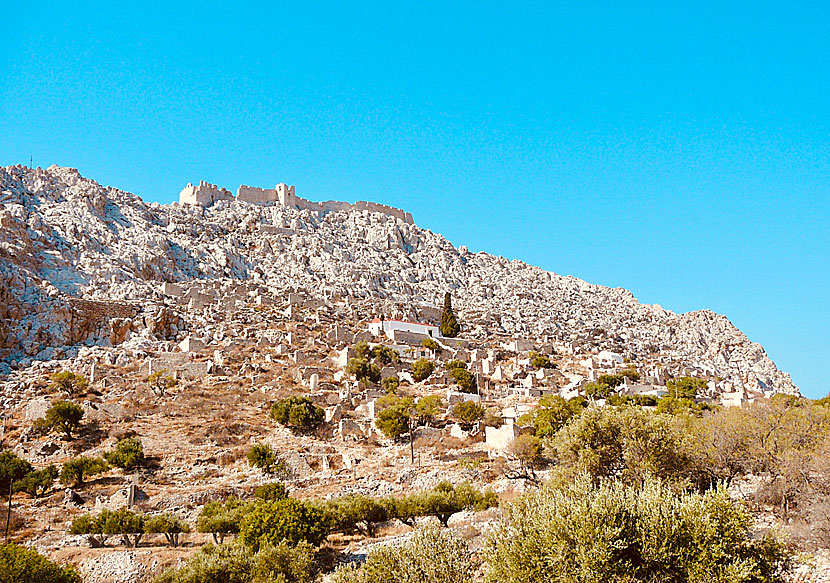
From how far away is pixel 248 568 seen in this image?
15.2 meters

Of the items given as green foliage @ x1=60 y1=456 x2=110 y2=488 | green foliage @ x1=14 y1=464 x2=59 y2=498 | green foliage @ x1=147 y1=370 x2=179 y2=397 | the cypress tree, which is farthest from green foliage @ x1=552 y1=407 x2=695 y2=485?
the cypress tree

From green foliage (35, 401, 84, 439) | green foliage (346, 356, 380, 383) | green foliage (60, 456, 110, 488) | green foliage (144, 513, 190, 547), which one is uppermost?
green foliage (346, 356, 380, 383)

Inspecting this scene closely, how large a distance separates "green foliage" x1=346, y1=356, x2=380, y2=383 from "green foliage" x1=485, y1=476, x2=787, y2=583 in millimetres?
31379

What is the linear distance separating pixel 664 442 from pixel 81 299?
1872 inches

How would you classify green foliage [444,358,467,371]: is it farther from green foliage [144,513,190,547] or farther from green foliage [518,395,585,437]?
green foliage [144,513,190,547]

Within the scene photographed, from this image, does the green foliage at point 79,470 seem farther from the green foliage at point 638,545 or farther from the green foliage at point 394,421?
the green foliage at point 638,545

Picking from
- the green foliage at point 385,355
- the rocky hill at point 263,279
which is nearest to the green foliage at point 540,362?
the rocky hill at point 263,279

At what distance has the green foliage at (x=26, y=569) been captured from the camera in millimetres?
12977

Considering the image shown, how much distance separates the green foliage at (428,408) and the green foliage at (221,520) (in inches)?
566

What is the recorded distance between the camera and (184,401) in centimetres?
3522

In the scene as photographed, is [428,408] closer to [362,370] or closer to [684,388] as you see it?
[362,370]

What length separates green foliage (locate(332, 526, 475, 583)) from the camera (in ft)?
38.4

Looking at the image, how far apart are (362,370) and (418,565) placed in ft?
103

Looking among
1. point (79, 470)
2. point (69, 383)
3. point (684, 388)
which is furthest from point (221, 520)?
point (684, 388)
